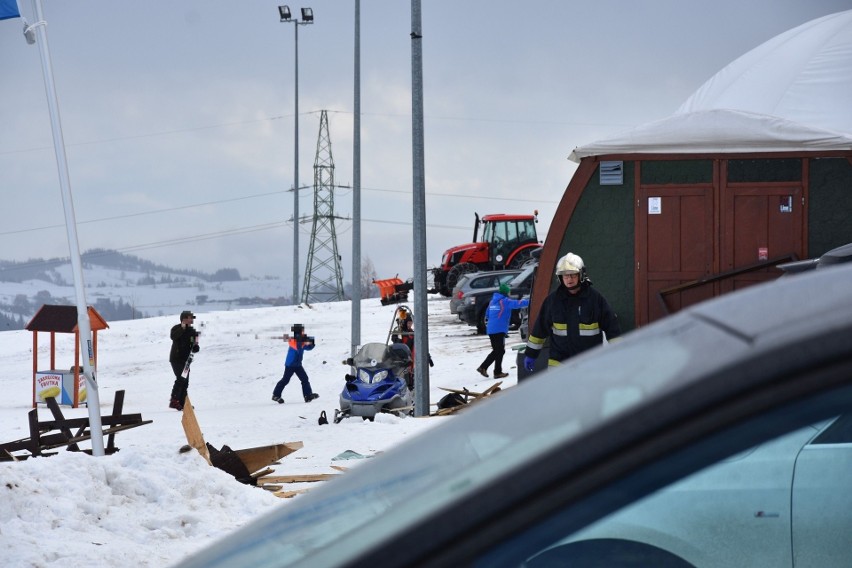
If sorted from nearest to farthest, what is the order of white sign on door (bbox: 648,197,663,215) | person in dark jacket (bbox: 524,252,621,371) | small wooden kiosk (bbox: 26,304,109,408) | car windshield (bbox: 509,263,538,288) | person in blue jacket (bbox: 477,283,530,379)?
1. person in dark jacket (bbox: 524,252,621,371)
2. white sign on door (bbox: 648,197,663,215)
3. person in blue jacket (bbox: 477,283,530,379)
4. small wooden kiosk (bbox: 26,304,109,408)
5. car windshield (bbox: 509,263,538,288)

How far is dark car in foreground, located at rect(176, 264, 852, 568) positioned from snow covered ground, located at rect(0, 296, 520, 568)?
7.37 feet

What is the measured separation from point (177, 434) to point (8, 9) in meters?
6.49

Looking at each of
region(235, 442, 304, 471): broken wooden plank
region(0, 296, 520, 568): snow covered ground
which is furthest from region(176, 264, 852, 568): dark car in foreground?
region(235, 442, 304, 471): broken wooden plank

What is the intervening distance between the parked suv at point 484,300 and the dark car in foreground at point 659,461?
26.0m

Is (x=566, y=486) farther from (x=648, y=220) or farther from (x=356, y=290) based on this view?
(x=356, y=290)

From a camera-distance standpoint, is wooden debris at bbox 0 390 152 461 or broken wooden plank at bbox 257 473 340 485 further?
wooden debris at bbox 0 390 152 461

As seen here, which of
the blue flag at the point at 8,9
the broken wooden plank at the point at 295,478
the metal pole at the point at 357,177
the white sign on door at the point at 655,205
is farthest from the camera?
the metal pole at the point at 357,177

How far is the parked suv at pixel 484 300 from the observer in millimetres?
27516

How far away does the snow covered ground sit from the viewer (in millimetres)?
6922

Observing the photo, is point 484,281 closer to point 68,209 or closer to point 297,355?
point 297,355

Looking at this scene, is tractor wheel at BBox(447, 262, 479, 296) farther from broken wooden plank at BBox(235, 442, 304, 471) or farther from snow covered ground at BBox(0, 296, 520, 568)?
broken wooden plank at BBox(235, 442, 304, 471)

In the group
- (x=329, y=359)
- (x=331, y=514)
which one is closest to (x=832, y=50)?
(x=329, y=359)

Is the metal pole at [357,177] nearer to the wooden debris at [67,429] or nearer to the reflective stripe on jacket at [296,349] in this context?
the reflective stripe on jacket at [296,349]

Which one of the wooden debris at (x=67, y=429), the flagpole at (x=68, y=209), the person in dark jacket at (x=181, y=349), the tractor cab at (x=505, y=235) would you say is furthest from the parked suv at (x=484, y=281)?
the flagpole at (x=68, y=209)
